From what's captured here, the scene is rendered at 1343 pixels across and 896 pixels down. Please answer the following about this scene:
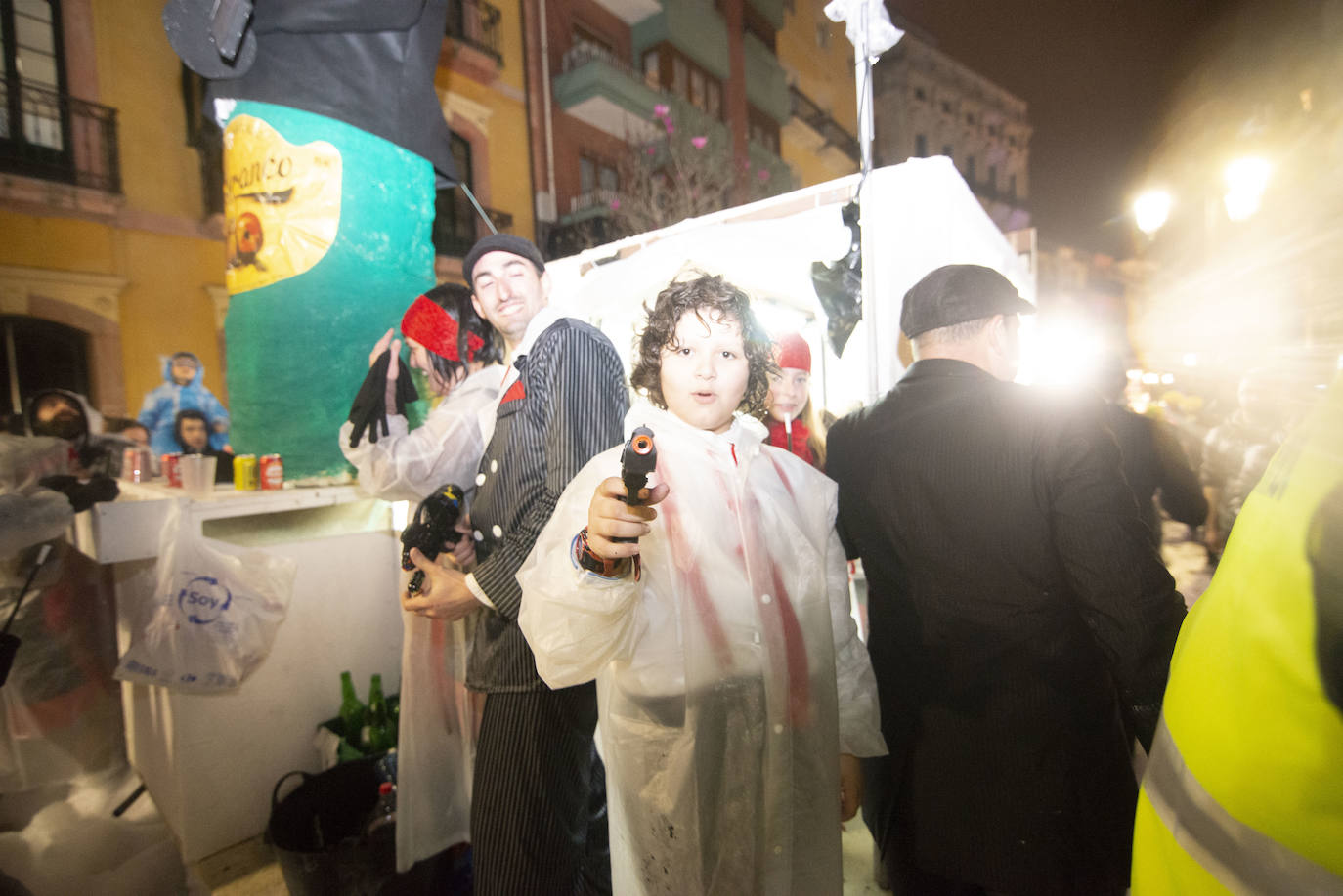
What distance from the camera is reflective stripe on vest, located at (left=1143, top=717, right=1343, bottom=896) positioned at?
462 millimetres

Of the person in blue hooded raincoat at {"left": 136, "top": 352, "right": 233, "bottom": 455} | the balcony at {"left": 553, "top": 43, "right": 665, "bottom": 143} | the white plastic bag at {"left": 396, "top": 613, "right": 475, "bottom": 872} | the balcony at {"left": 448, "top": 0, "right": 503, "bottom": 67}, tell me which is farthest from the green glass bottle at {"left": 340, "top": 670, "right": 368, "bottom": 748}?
the balcony at {"left": 553, "top": 43, "right": 665, "bottom": 143}

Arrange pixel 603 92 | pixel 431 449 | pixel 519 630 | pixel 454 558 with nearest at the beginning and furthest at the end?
pixel 519 630 < pixel 454 558 < pixel 431 449 < pixel 603 92

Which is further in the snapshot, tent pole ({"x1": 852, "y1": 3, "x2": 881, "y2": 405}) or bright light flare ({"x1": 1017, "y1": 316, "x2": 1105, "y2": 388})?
bright light flare ({"x1": 1017, "y1": 316, "x2": 1105, "y2": 388})

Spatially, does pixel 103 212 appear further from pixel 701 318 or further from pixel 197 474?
pixel 701 318

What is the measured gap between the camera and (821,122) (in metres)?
16.6

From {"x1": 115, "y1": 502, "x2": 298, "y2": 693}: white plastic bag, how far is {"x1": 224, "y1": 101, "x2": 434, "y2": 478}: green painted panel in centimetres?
60

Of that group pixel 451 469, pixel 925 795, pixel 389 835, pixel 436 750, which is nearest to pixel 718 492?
pixel 925 795

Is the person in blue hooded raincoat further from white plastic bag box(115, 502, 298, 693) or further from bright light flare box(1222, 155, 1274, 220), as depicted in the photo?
bright light flare box(1222, 155, 1274, 220)

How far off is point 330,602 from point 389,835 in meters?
1.21

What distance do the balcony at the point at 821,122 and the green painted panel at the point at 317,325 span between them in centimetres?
1588

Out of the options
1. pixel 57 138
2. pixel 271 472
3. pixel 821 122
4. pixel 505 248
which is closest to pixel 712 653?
pixel 505 248

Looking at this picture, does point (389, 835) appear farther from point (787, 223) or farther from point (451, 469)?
point (787, 223)

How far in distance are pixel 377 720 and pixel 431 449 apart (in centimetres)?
155

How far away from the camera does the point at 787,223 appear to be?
9.20 ft
